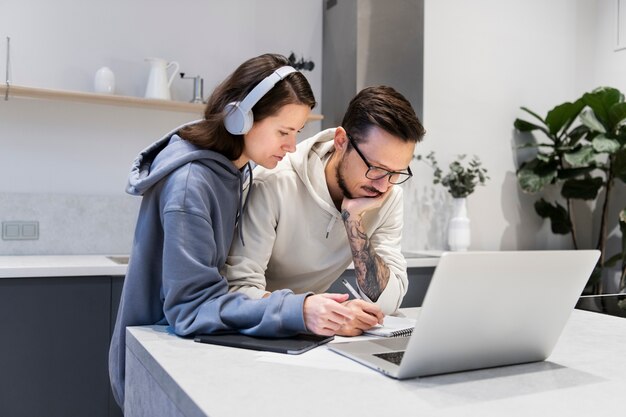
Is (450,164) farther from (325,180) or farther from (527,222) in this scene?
(325,180)

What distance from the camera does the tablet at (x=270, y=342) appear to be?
1.09 m

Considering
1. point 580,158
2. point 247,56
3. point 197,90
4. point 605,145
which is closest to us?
point 197,90

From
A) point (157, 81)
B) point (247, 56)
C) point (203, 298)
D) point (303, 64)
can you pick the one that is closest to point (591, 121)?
point (303, 64)

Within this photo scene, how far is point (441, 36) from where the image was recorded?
3906 mm

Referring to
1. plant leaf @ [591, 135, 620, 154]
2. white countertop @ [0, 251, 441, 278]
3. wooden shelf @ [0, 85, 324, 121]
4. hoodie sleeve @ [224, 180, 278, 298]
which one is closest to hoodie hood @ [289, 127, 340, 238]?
hoodie sleeve @ [224, 180, 278, 298]

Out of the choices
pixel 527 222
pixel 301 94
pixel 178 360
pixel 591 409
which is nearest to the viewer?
pixel 591 409

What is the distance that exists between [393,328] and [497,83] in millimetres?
3143

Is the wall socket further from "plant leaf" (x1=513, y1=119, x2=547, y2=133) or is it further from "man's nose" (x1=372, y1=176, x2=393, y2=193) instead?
"plant leaf" (x1=513, y1=119, x2=547, y2=133)

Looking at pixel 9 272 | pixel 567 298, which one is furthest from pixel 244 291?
pixel 9 272

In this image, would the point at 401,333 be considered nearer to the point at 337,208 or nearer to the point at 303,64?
the point at 337,208

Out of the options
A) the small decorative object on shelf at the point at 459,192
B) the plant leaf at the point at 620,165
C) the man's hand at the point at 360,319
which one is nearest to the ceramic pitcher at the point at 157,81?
the small decorative object on shelf at the point at 459,192

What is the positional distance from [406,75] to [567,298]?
8.89 feet

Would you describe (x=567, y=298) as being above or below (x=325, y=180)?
below

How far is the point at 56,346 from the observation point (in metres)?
2.46
